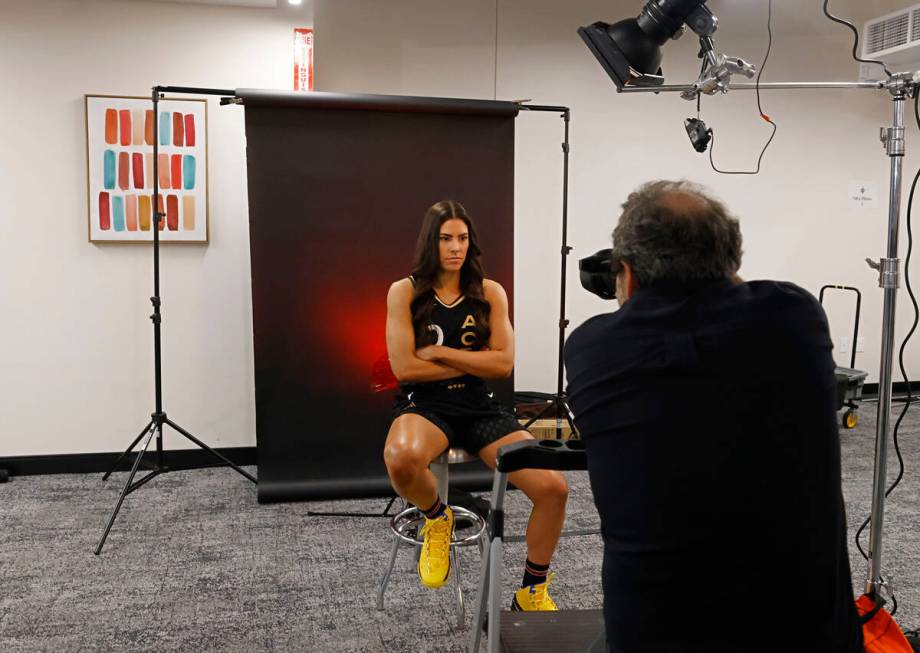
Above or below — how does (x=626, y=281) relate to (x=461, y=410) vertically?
above

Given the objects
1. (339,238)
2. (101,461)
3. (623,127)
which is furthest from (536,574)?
(623,127)

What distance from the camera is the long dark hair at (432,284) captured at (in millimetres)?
2586

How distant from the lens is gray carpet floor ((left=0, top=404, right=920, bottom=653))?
7.07ft

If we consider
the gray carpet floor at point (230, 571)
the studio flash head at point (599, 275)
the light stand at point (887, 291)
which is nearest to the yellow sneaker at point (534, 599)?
the gray carpet floor at point (230, 571)

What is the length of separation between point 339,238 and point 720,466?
8.31ft

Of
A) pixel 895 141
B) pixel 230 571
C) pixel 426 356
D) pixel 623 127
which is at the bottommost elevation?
pixel 230 571

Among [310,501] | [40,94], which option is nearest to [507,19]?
[40,94]

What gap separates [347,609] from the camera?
2311mm

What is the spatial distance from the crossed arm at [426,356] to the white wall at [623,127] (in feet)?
5.79

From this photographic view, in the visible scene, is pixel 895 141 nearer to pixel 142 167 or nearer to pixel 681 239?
pixel 681 239

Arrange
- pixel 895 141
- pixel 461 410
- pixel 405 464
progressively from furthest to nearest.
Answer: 1. pixel 461 410
2. pixel 405 464
3. pixel 895 141

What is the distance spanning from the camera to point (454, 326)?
2594mm

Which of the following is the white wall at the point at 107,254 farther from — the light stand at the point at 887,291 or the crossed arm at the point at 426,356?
the light stand at the point at 887,291

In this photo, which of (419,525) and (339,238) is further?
(339,238)
